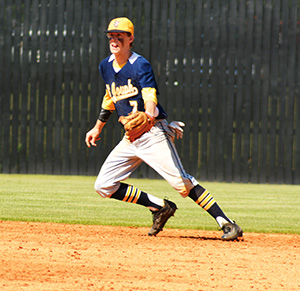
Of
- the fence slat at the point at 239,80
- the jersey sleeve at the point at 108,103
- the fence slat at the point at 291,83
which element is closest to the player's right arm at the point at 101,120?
the jersey sleeve at the point at 108,103

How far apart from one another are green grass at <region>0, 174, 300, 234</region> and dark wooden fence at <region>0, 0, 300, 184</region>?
1.20m

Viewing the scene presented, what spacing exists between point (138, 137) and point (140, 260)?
1384 millimetres

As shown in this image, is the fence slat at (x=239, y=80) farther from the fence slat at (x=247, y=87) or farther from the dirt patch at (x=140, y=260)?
the dirt patch at (x=140, y=260)

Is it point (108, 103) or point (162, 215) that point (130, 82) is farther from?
point (162, 215)

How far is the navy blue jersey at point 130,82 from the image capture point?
5.58 metres

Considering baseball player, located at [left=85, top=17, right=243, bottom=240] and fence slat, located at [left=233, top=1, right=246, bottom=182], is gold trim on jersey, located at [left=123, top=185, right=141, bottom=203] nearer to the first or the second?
baseball player, located at [left=85, top=17, right=243, bottom=240]

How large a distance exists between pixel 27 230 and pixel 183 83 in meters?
8.42

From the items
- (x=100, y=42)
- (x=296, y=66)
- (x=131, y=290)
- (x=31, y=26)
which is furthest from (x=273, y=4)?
(x=131, y=290)

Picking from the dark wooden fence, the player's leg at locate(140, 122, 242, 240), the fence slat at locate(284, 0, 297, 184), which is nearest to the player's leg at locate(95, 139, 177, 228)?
the player's leg at locate(140, 122, 242, 240)

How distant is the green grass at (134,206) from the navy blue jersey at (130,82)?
1815 mm

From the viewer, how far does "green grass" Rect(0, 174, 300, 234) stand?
733 centimetres

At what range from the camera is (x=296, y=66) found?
45.9ft

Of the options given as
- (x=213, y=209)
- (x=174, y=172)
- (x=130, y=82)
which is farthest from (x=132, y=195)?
(x=130, y=82)

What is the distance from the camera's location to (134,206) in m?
9.27
